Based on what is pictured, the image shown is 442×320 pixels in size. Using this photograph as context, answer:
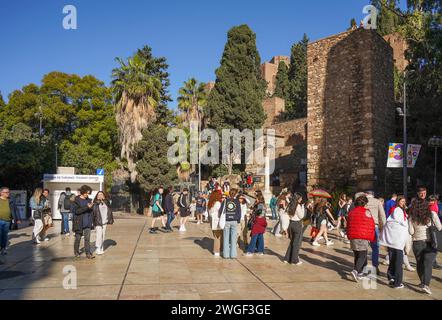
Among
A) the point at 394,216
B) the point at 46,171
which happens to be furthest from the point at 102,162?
the point at 394,216

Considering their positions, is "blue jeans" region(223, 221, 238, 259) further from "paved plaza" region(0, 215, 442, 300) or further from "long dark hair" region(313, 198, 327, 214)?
"long dark hair" region(313, 198, 327, 214)

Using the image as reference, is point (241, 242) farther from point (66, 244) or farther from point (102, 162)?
point (102, 162)

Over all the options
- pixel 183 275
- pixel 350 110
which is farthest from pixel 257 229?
pixel 350 110

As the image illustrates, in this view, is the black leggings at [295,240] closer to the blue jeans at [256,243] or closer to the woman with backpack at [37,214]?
the blue jeans at [256,243]

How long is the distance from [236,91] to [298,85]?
46.1ft

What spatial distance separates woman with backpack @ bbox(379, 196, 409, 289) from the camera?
24.3 feet

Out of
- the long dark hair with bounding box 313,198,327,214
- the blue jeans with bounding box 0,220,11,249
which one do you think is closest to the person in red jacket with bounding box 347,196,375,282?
the long dark hair with bounding box 313,198,327,214

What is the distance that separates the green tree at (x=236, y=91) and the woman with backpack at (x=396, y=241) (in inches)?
1198

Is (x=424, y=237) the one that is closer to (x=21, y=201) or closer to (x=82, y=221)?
(x=82, y=221)

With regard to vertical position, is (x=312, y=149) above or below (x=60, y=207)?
above

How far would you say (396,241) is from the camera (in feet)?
24.6
